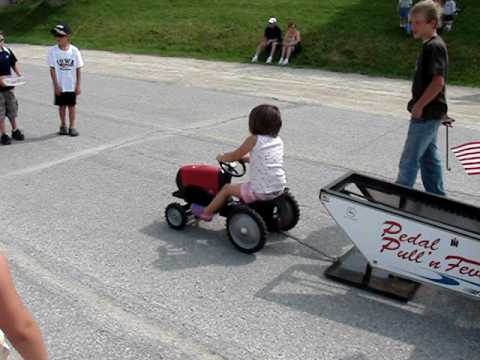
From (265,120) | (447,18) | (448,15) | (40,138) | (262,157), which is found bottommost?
(40,138)

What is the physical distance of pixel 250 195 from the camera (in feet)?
16.2

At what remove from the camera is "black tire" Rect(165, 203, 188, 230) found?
5.40 metres

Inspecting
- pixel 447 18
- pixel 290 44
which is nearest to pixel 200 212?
pixel 290 44

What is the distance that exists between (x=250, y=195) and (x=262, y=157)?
0.37 meters

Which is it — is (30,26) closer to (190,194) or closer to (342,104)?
(342,104)

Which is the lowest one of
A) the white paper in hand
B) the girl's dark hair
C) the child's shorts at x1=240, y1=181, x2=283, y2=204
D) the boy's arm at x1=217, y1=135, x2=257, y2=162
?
the child's shorts at x1=240, y1=181, x2=283, y2=204

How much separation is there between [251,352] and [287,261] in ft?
4.44

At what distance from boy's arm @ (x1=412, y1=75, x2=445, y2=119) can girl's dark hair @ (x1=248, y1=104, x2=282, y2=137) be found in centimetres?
125

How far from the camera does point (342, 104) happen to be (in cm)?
1147

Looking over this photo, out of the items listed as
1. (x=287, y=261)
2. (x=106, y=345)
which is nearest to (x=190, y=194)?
(x=287, y=261)

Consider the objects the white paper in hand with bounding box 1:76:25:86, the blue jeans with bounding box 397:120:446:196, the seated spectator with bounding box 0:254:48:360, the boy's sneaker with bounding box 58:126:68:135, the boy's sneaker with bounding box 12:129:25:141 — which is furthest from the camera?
the boy's sneaker with bounding box 58:126:68:135

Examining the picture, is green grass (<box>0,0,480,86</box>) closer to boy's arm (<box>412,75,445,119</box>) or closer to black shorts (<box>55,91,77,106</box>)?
black shorts (<box>55,91,77,106</box>)

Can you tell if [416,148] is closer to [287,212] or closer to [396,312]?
[287,212]

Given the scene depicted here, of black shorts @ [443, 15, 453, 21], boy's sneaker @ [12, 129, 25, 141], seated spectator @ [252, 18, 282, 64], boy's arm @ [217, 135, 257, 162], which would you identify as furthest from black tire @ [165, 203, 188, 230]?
black shorts @ [443, 15, 453, 21]
